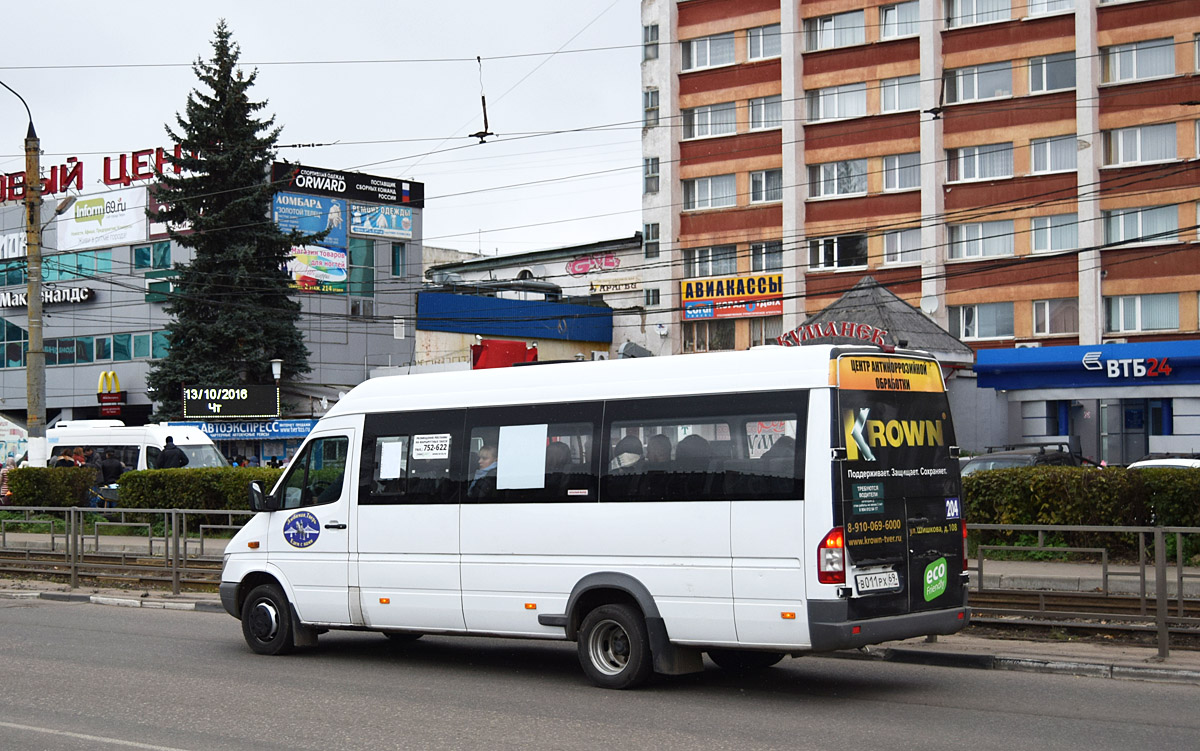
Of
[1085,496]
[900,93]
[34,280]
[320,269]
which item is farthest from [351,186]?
[1085,496]

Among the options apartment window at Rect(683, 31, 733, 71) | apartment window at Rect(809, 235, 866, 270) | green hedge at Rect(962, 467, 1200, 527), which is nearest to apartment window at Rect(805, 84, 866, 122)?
apartment window at Rect(683, 31, 733, 71)

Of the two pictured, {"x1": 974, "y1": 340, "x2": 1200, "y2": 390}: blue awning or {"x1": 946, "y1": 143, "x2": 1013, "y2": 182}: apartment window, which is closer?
{"x1": 974, "y1": 340, "x2": 1200, "y2": 390}: blue awning

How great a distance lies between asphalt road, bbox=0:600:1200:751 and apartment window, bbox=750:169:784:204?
37.5 m

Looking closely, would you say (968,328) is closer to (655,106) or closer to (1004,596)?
(655,106)

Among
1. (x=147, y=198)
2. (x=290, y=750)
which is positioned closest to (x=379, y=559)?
(x=290, y=750)

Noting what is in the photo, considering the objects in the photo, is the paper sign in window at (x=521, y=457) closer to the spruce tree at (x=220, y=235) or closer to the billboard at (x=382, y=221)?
the spruce tree at (x=220, y=235)

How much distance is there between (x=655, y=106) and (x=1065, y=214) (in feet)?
54.9

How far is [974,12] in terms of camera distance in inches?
1750

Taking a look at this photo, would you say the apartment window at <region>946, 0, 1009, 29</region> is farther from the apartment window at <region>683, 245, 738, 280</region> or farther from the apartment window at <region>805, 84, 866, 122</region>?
the apartment window at <region>683, 245, 738, 280</region>

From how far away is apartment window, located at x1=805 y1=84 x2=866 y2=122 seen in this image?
46812mm

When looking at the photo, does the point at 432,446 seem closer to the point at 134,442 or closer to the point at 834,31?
the point at 134,442

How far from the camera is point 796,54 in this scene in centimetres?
4762

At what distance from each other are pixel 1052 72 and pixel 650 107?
15.7 metres

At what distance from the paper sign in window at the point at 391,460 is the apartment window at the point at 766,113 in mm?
38428
